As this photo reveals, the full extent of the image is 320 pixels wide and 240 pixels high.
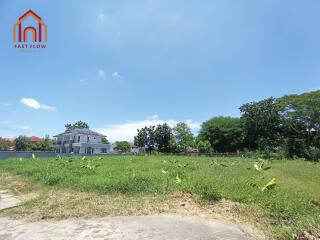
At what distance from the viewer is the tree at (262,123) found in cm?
3595

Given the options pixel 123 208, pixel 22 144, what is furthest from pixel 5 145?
pixel 123 208

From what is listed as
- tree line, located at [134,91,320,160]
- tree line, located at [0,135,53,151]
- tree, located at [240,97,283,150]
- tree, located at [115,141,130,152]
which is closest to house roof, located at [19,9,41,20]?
tree line, located at [134,91,320,160]

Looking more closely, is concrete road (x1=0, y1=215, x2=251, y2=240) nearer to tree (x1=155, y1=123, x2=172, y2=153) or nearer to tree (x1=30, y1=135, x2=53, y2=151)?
tree (x1=155, y1=123, x2=172, y2=153)

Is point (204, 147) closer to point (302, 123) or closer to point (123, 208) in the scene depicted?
point (302, 123)

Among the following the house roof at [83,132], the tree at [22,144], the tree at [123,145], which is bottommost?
the tree at [123,145]

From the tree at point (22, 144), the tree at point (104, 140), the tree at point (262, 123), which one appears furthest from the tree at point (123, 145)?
the tree at point (262, 123)

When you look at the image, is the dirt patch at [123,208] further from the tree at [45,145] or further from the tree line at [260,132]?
the tree at [45,145]

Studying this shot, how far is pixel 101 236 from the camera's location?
402cm

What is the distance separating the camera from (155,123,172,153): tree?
48.3m

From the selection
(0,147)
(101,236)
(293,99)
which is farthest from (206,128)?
(101,236)

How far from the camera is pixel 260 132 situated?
1513 inches

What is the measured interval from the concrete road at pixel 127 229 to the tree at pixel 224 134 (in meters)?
41.4

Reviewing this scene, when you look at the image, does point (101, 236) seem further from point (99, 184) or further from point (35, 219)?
point (99, 184)

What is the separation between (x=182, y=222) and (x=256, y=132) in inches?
1441
